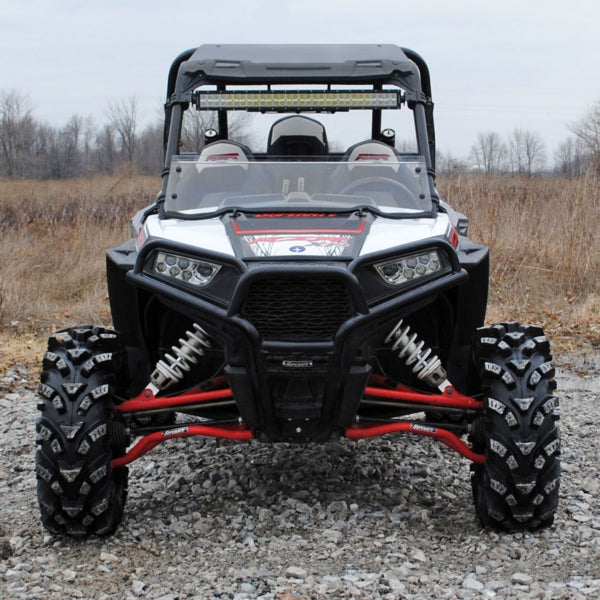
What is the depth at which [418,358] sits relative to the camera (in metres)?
3.71

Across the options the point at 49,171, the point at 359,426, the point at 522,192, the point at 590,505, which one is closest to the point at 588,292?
the point at 522,192

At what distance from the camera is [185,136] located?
16.0 ft

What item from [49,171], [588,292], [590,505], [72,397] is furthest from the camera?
[49,171]

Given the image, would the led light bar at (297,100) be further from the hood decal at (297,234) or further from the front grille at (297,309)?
the front grille at (297,309)

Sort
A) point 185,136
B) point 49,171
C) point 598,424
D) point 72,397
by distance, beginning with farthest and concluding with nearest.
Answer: point 49,171 → point 598,424 → point 185,136 → point 72,397

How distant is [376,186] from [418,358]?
3.16 feet

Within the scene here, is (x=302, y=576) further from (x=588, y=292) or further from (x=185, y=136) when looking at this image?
(x=588, y=292)

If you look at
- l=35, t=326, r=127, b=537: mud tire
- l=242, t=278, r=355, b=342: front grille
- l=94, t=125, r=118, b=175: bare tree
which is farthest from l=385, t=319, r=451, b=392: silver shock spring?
l=94, t=125, r=118, b=175: bare tree

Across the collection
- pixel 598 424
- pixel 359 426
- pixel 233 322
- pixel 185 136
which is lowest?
pixel 598 424

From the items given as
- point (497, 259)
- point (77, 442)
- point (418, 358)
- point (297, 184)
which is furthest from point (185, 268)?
point (497, 259)

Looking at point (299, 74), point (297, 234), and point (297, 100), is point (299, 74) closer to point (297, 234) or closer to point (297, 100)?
point (297, 100)

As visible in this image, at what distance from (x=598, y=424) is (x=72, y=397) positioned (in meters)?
3.41

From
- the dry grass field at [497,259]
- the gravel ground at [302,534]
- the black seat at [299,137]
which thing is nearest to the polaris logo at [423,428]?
the gravel ground at [302,534]

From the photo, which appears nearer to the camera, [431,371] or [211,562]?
[211,562]
